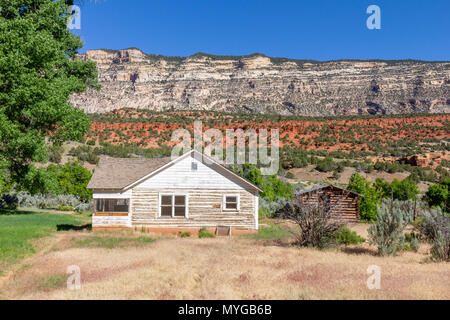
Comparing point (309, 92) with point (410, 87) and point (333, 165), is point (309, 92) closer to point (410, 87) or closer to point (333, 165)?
point (410, 87)

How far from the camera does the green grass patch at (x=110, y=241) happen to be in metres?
17.3

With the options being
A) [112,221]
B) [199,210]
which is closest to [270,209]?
[199,210]

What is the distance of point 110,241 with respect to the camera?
18.5 meters

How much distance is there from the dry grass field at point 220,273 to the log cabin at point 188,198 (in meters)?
5.18

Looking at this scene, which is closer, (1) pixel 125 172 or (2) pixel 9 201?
(1) pixel 125 172

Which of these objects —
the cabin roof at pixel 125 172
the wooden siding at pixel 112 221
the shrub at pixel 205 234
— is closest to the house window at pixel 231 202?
the cabin roof at pixel 125 172

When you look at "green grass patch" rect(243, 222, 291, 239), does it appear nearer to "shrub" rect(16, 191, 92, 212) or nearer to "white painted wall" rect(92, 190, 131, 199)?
"white painted wall" rect(92, 190, 131, 199)

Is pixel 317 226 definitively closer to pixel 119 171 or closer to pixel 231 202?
pixel 231 202

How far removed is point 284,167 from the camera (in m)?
63.8

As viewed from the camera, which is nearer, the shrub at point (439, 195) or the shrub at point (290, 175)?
the shrub at point (439, 195)

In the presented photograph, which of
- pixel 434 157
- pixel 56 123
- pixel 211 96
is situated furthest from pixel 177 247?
pixel 211 96

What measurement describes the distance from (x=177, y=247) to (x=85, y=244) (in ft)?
14.4

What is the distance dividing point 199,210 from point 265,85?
411 ft

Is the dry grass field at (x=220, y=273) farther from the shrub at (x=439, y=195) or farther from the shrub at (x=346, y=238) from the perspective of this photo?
the shrub at (x=439, y=195)
